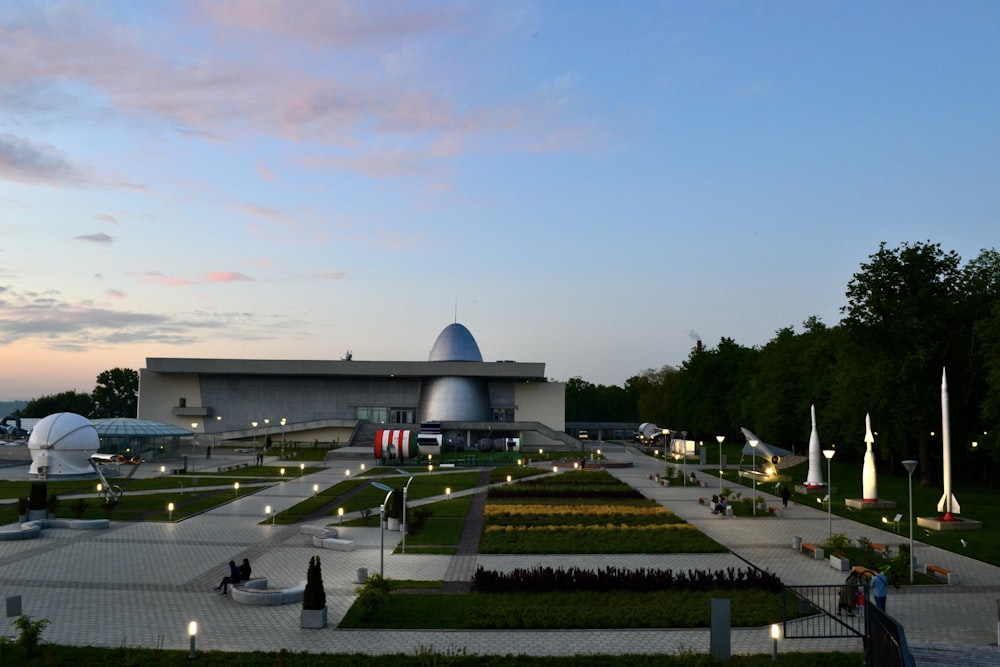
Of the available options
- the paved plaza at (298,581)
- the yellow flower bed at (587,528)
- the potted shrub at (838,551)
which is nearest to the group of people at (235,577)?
the paved plaza at (298,581)

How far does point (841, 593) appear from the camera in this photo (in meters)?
20.5

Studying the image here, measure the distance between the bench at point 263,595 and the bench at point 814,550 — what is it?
56.2ft

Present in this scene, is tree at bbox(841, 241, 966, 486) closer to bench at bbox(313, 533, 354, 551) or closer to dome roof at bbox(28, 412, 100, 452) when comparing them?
bench at bbox(313, 533, 354, 551)

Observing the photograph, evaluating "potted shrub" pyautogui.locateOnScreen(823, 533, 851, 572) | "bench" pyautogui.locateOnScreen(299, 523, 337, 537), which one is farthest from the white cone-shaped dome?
"potted shrub" pyautogui.locateOnScreen(823, 533, 851, 572)

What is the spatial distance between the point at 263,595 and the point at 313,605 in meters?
2.79

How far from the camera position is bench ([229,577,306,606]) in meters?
21.1

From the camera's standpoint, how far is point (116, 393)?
152375mm

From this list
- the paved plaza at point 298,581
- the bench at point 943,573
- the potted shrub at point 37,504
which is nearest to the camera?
the paved plaza at point 298,581

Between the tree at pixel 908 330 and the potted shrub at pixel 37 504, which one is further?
the tree at pixel 908 330

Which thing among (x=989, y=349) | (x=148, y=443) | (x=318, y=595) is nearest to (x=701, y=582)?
(x=318, y=595)

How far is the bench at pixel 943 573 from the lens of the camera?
2381 cm

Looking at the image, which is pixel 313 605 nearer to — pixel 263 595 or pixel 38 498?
pixel 263 595

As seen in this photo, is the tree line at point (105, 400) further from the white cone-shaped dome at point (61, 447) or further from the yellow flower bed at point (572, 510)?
the yellow flower bed at point (572, 510)

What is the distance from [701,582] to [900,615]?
197 inches
